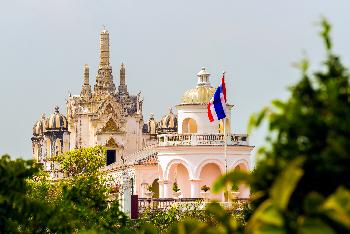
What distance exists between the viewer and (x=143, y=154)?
12381 centimetres

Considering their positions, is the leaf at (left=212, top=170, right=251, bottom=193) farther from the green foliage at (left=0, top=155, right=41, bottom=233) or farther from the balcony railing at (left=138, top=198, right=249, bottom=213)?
the balcony railing at (left=138, top=198, right=249, bottom=213)

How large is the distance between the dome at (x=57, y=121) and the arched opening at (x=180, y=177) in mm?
69532

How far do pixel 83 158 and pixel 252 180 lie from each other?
389 feet

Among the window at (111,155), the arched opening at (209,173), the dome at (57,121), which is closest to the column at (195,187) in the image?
the arched opening at (209,173)

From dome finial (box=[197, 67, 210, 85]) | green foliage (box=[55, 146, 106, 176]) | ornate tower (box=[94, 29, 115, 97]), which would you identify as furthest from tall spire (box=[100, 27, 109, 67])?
dome finial (box=[197, 67, 210, 85])

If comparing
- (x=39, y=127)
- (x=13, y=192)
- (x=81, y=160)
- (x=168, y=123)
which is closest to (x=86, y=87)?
(x=168, y=123)

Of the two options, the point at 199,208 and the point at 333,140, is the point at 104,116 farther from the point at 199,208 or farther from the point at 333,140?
the point at 333,140

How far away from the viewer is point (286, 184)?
16.1 meters

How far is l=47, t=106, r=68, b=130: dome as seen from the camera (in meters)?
170

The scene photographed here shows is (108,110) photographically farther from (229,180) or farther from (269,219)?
(269,219)

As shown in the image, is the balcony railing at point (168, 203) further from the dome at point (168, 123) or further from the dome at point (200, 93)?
the dome at point (168, 123)

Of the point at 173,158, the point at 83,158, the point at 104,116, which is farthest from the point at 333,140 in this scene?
the point at 104,116

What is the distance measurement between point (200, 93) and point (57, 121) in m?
71.7

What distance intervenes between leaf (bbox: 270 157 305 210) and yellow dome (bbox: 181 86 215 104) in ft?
271
